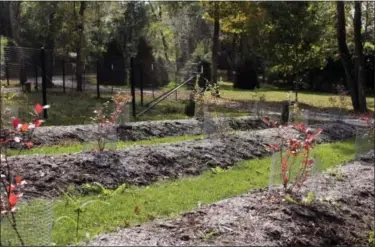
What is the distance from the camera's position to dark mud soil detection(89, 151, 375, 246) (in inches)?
168

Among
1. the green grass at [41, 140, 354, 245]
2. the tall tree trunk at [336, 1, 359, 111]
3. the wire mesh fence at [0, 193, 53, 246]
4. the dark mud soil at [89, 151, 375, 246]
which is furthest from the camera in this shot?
the tall tree trunk at [336, 1, 359, 111]

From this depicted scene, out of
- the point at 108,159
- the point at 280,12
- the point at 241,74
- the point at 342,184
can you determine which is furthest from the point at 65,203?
the point at 241,74

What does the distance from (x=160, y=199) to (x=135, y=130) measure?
16.3 ft

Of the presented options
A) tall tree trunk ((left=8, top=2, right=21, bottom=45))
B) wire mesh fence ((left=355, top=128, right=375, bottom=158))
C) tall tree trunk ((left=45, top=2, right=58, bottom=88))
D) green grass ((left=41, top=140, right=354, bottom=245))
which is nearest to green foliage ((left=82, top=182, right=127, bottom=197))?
green grass ((left=41, top=140, right=354, bottom=245))

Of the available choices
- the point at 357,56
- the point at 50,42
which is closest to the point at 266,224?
the point at 357,56

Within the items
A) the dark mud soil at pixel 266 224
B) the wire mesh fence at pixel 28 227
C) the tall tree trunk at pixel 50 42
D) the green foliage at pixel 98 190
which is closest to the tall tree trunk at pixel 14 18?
the tall tree trunk at pixel 50 42

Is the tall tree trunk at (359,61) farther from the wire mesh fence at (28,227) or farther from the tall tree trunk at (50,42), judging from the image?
the wire mesh fence at (28,227)

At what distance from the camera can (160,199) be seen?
19.7ft

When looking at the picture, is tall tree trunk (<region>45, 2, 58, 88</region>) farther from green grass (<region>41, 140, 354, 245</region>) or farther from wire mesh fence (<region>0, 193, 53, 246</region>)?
wire mesh fence (<region>0, 193, 53, 246</region>)

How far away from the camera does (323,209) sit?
5.56 meters

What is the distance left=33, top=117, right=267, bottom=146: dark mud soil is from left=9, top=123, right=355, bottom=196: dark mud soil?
1.32 meters

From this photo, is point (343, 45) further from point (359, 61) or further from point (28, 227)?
point (28, 227)

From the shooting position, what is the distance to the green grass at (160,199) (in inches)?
190

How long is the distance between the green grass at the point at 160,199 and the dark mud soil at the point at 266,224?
0.39 meters
